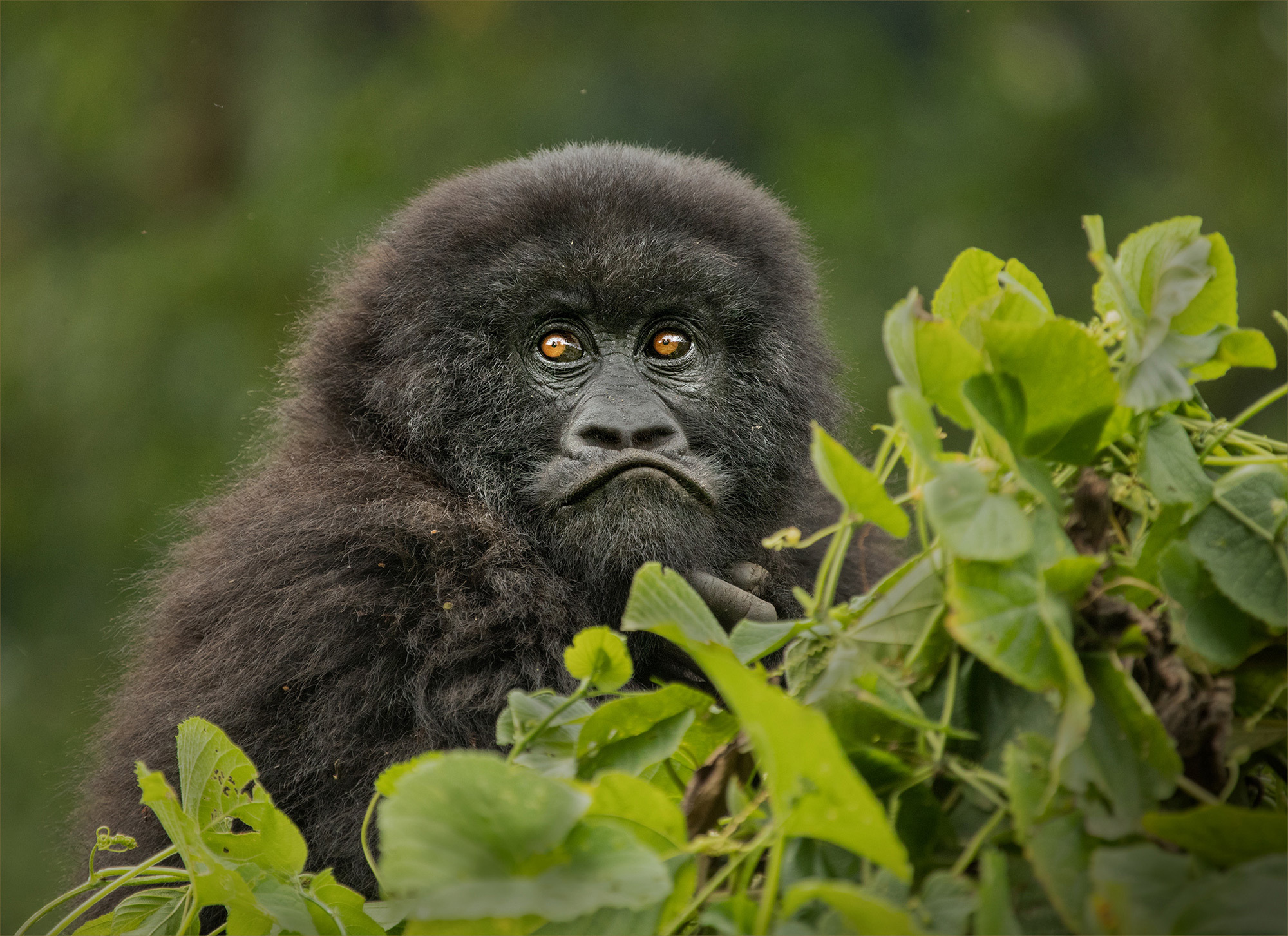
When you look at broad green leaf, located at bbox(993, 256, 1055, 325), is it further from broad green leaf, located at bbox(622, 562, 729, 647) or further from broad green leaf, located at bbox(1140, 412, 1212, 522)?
broad green leaf, located at bbox(622, 562, 729, 647)

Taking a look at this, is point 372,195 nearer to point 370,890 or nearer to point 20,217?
point 20,217

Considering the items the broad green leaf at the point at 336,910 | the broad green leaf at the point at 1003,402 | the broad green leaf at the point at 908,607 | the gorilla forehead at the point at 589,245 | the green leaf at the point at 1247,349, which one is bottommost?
the broad green leaf at the point at 336,910

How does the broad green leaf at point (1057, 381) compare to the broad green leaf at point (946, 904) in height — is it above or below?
above

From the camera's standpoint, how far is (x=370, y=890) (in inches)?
68.7

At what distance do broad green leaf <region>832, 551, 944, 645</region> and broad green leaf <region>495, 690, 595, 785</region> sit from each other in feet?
0.81

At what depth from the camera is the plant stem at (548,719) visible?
3.40 ft

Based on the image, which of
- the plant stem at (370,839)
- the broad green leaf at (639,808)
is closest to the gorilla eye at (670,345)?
the plant stem at (370,839)

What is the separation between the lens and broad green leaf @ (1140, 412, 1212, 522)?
3.26ft

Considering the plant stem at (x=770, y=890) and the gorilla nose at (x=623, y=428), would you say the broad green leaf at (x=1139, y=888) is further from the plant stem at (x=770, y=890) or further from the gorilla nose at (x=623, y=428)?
the gorilla nose at (x=623, y=428)

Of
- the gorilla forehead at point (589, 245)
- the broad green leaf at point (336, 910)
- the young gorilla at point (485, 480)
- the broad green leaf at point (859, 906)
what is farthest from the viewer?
the gorilla forehead at point (589, 245)

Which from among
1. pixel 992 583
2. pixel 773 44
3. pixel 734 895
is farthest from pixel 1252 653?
pixel 773 44

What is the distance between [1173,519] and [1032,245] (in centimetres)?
613

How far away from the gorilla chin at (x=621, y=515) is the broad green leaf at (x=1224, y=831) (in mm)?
1348

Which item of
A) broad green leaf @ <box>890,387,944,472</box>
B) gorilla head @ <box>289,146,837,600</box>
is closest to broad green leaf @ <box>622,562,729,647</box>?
broad green leaf @ <box>890,387,944,472</box>
